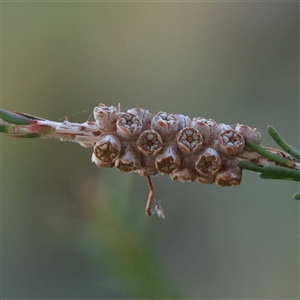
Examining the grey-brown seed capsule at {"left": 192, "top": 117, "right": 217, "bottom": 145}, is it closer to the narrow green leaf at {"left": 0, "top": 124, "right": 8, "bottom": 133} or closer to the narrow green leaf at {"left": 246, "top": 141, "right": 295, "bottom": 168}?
the narrow green leaf at {"left": 246, "top": 141, "right": 295, "bottom": 168}

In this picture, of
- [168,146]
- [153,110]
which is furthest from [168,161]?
[153,110]

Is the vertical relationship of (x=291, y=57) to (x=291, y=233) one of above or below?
above

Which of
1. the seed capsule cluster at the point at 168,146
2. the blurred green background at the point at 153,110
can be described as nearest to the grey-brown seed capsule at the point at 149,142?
the seed capsule cluster at the point at 168,146

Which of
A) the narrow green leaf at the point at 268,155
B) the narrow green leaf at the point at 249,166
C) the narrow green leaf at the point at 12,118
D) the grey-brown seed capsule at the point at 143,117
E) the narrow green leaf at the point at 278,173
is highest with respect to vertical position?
the grey-brown seed capsule at the point at 143,117

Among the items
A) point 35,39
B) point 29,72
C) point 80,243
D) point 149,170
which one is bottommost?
point 80,243

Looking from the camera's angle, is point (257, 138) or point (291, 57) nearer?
point (257, 138)

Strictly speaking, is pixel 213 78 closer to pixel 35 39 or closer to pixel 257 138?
pixel 35 39

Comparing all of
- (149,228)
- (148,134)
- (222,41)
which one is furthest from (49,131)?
(222,41)

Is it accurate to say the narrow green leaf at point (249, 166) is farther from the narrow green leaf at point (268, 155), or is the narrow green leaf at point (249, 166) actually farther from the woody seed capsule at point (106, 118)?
the woody seed capsule at point (106, 118)
